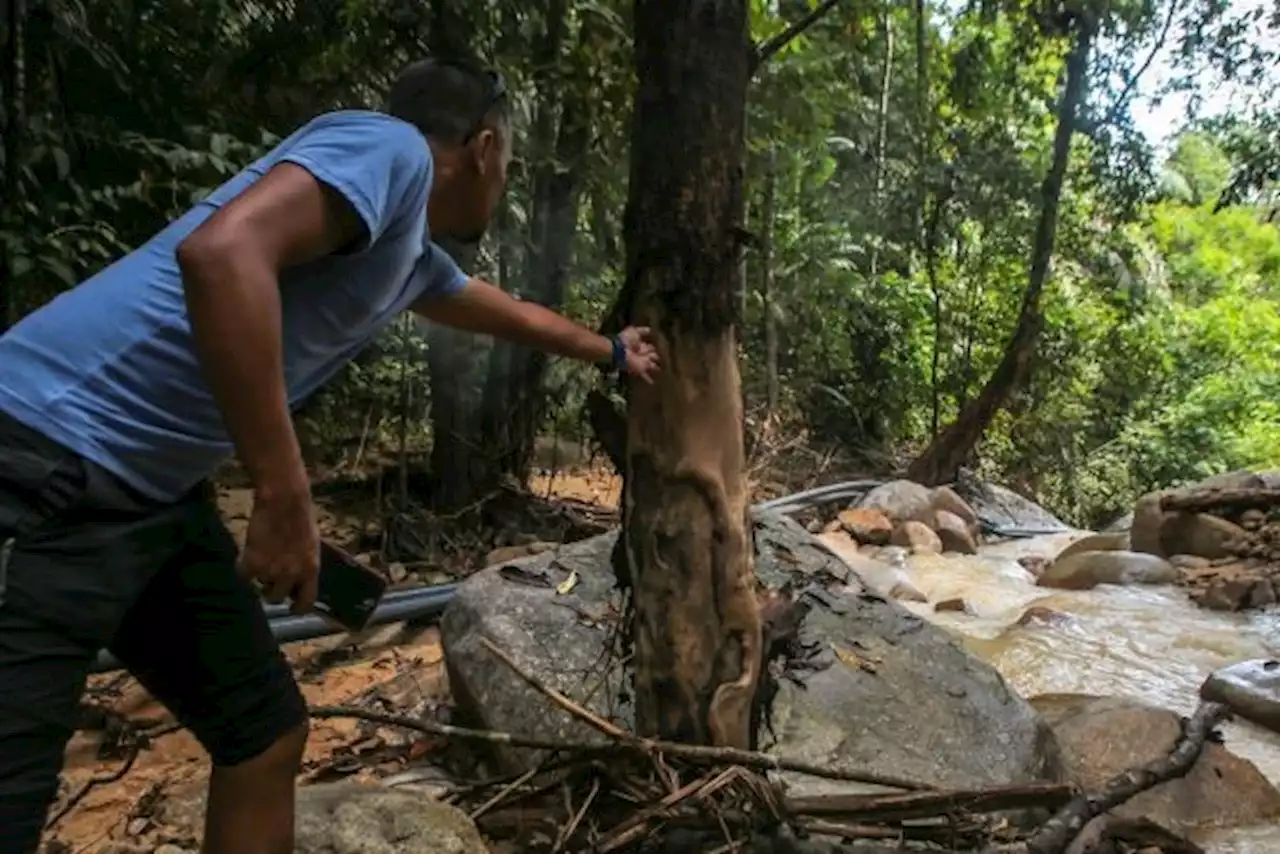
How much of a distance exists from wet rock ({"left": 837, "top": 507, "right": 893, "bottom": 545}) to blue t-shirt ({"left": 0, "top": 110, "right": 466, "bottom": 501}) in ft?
20.4

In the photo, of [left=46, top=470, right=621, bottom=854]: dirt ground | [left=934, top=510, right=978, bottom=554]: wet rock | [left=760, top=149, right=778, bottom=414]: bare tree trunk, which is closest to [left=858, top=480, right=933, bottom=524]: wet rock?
A: [left=934, top=510, right=978, bottom=554]: wet rock

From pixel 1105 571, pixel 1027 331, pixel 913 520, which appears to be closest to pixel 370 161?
pixel 1105 571

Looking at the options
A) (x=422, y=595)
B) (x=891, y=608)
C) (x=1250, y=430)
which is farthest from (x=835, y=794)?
(x=1250, y=430)

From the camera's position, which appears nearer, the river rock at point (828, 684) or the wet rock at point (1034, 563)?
the river rock at point (828, 684)

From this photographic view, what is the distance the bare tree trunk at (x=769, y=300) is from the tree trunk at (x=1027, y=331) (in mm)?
1452

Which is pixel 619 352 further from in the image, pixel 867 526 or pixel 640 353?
pixel 867 526

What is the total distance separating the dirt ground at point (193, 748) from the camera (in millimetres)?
2668

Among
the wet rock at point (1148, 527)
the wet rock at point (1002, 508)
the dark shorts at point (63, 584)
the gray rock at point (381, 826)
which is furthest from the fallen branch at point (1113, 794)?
the wet rock at point (1002, 508)

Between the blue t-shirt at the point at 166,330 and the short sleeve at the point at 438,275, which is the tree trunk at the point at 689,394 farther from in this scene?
the blue t-shirt at the point at 166,330

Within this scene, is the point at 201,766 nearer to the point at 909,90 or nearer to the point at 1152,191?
the point at 1152,191

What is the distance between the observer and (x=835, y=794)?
8.14 feet

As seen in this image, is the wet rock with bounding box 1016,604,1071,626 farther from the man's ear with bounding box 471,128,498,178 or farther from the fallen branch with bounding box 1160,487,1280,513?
the man's ear with bounding box 471,128,498,178

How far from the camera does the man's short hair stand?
172 cm

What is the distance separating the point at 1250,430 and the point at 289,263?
12.5 metres
